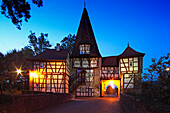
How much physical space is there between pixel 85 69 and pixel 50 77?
671 centimetres

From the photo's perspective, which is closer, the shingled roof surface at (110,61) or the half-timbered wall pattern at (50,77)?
the half-timbered wall pattern at (50,77)

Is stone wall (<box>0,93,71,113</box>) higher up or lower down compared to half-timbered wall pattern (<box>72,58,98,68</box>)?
lower down

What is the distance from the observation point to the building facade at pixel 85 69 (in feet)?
78.4

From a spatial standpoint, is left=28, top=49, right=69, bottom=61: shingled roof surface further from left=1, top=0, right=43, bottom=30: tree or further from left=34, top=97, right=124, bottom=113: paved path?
left=1, top=0, right=43, bottom=30: tree

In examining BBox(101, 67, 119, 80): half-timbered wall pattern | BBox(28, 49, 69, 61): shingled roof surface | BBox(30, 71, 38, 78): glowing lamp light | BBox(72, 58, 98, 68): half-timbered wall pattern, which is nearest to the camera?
BBox(28, 49, 69, 61): shingled roof surface

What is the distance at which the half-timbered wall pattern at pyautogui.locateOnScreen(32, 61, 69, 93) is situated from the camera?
23.8 m

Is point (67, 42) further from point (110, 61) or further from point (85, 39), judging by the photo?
point (110, 61)

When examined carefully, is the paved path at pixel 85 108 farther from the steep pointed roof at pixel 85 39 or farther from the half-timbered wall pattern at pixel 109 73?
the steep pointed roof at pixel 85 39

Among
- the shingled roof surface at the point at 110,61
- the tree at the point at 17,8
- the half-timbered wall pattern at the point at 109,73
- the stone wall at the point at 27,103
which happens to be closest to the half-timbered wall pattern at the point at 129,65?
the shingled roof surface at the point at 110,61

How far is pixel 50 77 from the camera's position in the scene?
2409 centimetres

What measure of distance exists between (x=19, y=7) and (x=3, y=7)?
1.84ft

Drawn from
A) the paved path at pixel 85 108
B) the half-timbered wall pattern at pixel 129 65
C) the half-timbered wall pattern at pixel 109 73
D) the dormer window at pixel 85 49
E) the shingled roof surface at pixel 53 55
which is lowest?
the paved path at pixel 85 108

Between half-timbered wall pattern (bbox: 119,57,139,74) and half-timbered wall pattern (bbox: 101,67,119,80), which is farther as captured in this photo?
half-timbered wall pattern (bbox: 101,67,119,80)

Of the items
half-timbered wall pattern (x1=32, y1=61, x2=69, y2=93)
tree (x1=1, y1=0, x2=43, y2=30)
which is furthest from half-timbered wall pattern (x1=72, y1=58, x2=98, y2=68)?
tree (x1=1, y1=0, x2=43, y2=30)
